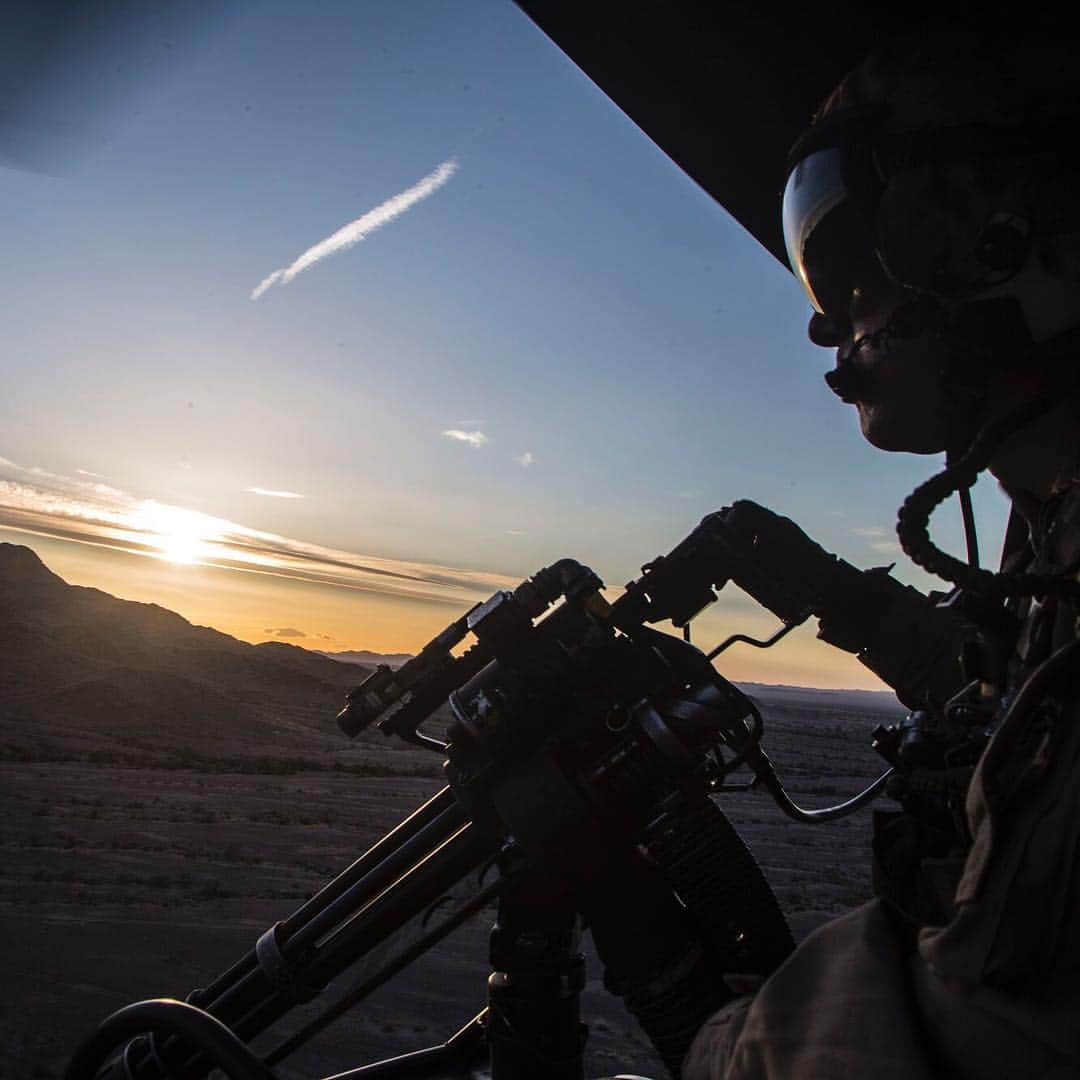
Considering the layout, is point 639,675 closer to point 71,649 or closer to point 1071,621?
point 1071,621

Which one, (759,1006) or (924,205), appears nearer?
(759,1006)

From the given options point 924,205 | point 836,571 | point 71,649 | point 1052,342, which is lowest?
point 836,571

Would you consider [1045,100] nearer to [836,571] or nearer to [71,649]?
[836,571]

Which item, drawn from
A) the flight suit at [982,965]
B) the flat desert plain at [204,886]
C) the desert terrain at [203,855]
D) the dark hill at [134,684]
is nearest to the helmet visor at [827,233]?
the flight suit at [982,965]

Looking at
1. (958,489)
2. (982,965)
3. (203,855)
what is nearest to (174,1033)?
(982,965)

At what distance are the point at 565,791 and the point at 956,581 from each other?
3.45 ft

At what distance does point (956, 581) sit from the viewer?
1389mm

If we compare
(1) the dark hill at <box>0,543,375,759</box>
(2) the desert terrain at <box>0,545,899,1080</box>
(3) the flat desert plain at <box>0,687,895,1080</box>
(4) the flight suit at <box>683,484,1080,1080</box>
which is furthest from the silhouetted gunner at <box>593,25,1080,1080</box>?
(1) the dark hill at <box>0,543,375,759</box>

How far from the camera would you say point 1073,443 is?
143 centimetres

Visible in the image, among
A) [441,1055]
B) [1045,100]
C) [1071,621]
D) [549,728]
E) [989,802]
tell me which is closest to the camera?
[989,802]

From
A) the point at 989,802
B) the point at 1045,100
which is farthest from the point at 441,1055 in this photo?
the point at 1045,100

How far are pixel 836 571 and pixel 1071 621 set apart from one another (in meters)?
1.13

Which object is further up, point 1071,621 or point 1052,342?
point 1052,342

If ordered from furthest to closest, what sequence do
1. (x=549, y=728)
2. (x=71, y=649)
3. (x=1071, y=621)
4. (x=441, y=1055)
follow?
(x=71, y=649) → (x=441, y=1055) → (x=549, y=728) → (x=1071, y=621)
